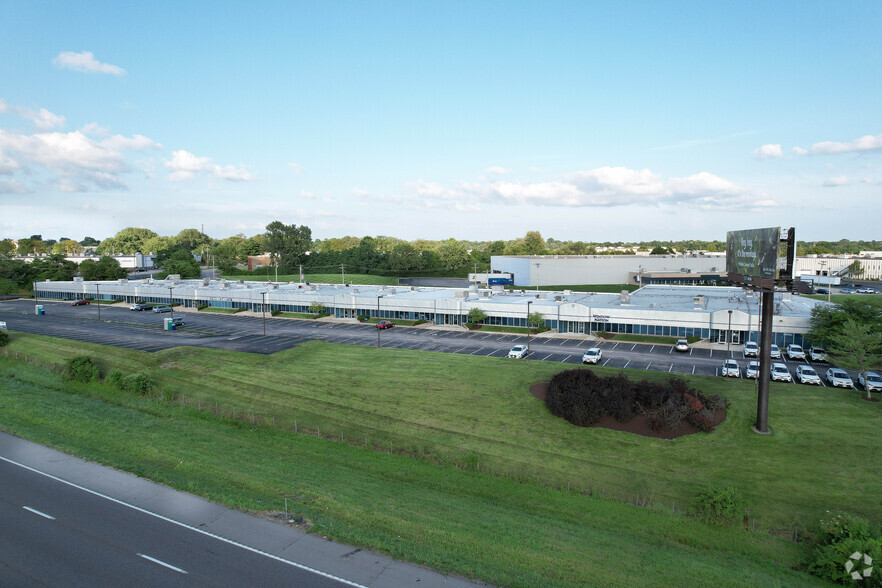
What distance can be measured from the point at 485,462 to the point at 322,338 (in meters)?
34.2

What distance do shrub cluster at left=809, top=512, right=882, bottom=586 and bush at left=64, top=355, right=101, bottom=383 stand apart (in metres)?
48.3

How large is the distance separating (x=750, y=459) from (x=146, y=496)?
29.2m

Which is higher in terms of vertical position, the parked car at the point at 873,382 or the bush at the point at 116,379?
the parked car at the point at 873,382

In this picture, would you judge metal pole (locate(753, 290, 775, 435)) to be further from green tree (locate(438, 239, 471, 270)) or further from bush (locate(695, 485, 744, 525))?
green tree (locate(438, 239, 471, 270))

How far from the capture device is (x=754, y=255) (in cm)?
2811

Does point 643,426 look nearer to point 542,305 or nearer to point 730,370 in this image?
point 730,370

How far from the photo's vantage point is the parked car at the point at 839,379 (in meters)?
37.8

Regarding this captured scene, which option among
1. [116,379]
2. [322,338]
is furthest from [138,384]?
[322,338]

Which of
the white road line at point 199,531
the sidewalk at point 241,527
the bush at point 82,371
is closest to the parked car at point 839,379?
the sidewalk at point 241,527

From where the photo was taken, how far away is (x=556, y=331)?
60969 mm

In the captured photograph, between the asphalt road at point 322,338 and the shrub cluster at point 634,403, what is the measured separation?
419 inches

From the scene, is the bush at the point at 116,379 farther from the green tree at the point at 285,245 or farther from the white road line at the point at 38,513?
the green tree at the point at 285,245

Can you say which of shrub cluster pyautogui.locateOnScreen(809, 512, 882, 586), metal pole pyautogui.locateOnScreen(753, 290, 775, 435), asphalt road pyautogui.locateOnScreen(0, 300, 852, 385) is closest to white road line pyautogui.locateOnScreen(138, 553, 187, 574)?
shrub cluster pyautogui.locateOnScreen(809, 512, 882, 586)

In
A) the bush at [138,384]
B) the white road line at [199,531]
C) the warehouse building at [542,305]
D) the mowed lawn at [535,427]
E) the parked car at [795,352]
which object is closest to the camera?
the white road line at [199,531]
